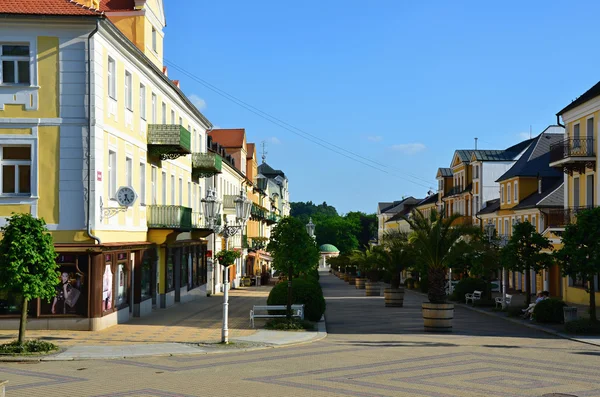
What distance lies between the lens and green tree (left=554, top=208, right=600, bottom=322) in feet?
81.3

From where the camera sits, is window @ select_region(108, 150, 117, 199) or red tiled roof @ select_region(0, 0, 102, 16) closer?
red tiled roof @ select_region(0, 0, 102, 16)

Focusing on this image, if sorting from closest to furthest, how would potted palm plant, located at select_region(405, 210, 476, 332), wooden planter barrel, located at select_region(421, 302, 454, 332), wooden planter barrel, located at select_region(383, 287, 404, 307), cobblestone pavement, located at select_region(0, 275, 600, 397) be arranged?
cobblestone pavement, located at select_region(0, 275, 600, 397) → wooden planter barrel, located at select_region(421, 302, 454, 332) → potted palm plant, located at select_region(405, 210, 476, 332) → wooden planter barrel, located at select_region(383, 287, 404, 307)

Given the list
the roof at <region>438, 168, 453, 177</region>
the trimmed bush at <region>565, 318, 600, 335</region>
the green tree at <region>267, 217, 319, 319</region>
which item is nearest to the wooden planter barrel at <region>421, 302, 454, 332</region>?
the trimmed bush at <region>565, 318, 600, 335</region>

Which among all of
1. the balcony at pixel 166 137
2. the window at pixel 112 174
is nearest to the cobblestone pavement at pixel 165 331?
the window at pixel 112 174

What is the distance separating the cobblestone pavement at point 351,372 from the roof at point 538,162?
32.9 metres

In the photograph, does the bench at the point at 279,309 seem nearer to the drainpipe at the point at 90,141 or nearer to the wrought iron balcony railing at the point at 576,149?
the drainpipe at the point at 90,141

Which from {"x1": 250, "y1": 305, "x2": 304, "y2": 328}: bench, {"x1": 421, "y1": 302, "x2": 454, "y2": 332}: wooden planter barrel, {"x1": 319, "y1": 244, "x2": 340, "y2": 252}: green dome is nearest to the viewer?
{"x1": 421, "y1": 302, "x2": 454, "y2": 332}: wooden planter barrel

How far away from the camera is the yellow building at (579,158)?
122 ft

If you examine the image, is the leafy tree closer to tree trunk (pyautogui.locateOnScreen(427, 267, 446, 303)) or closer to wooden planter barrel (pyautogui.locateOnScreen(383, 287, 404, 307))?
wooden planter barrel (pyautogui.locateOnScreen(383, 287, 404, 307))

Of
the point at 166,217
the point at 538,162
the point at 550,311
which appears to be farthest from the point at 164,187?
the point at 538,162

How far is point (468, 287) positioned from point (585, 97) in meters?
11.6

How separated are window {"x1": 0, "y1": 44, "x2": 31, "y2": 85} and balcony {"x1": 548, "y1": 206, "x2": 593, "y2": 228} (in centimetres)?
2544

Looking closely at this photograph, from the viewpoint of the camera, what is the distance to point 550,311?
28.2 m

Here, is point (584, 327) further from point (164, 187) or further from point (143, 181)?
point (164, 187)
